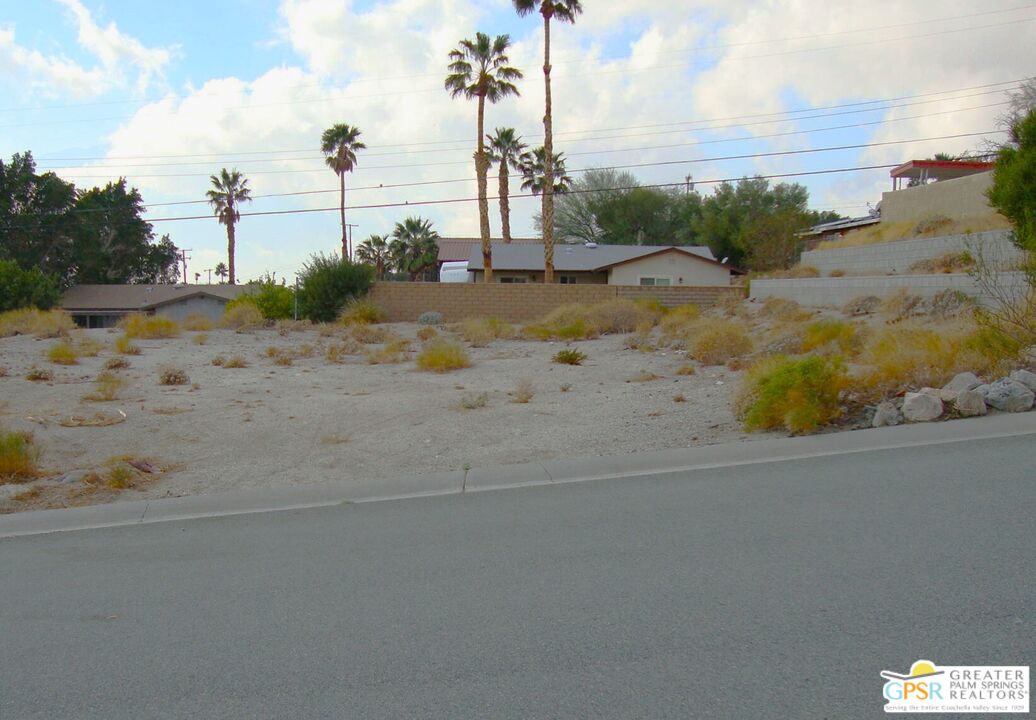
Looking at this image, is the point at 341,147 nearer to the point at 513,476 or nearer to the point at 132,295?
the point at 132,295

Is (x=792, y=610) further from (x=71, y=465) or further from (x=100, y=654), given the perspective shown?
(x=71, y=465)

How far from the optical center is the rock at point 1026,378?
38.4 ft

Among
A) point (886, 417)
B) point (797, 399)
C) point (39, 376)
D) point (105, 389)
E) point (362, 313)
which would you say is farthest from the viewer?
point (362, 313)

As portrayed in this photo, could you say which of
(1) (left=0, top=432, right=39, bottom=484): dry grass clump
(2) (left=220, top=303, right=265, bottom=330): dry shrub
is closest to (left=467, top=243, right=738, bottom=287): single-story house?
(2) (left=220, top=303, right=265, bottom=330): dry shrub

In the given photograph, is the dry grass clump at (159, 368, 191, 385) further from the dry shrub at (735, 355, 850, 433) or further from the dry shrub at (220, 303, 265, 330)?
the dry shrub at (220, 303, 265, 330)

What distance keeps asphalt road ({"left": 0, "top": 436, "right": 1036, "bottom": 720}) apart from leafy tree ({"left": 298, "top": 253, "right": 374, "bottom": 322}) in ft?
103

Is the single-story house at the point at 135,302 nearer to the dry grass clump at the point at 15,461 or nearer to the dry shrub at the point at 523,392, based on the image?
the dry shrub at the point at 523,392

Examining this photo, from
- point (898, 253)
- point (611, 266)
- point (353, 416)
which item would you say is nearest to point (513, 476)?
Answer: point (353, 416)

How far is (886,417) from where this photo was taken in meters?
11.5

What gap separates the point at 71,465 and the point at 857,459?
33.0 ft

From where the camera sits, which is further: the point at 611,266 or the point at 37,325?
the point at 611,266

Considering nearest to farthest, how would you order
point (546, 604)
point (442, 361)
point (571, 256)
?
1. point (546, 604)
2. point (442, 361)
3. point (571, 256)

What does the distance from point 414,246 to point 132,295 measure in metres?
21.6

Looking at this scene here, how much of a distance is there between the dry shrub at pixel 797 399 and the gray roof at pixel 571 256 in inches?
1506
